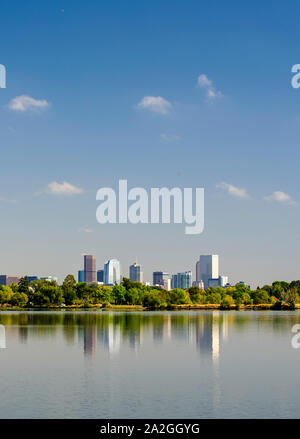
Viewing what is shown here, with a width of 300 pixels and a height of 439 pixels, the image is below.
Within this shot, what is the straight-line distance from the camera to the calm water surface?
84.4 ft

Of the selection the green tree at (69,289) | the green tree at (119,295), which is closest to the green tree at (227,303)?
the green tree at (119,295)

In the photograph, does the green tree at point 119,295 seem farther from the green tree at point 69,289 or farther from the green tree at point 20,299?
the green tree at point 20,299

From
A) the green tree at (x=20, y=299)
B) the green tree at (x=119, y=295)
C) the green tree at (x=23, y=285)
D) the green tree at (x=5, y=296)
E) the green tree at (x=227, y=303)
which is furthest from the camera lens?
the green tree at (x=23, y=285)

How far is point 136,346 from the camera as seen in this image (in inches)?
1982

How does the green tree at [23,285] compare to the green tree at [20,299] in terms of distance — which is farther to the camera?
the green tree at [23,285]

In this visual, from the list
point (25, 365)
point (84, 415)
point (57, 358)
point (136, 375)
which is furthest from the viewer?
point (57, 358)

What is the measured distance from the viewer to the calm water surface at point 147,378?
25719 millimetres

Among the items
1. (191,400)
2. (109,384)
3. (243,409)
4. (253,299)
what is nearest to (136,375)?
(109,384)

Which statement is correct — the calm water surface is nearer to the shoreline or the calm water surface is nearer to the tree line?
the shoreline

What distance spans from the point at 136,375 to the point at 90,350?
43.2 ft

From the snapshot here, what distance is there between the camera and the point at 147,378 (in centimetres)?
3353

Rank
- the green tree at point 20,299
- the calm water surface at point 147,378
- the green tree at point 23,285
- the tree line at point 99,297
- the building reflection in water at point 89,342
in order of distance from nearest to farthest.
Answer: the calm water surface at point 147,378 < the building reflection in water at point 89,342 < the tree line at point 99,297 < the green tree at point 20,299 < the green tree at point 23,285

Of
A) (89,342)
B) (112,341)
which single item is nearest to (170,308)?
(112,341)
